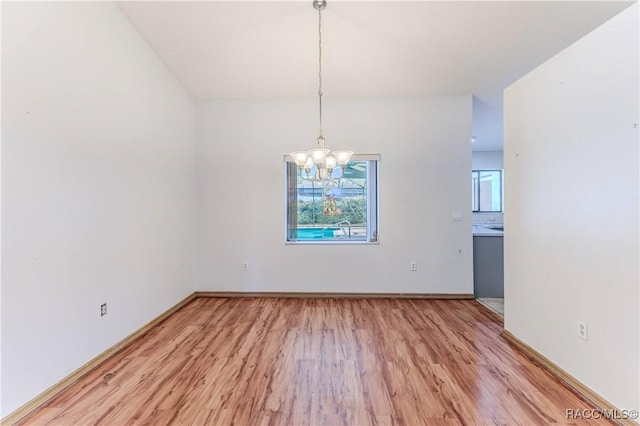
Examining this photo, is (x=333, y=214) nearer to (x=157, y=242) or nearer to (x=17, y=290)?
(x=157, y=242)

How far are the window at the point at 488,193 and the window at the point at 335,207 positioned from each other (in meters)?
3.69

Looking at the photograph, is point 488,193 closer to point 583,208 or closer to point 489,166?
point 489,166

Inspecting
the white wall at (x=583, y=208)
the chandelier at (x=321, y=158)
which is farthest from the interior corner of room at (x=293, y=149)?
the chandelier at (x=321, y=158)

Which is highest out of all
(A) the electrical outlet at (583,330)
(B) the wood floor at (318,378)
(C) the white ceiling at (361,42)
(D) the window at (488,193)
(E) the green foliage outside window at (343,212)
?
(C) the white ceiling at (361,42)

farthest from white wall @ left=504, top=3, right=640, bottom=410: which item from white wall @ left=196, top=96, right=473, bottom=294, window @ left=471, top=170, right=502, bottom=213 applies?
window @ left=471, top=170, right=502, bottom=213

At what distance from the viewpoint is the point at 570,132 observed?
1934mm

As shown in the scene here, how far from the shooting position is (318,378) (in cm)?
198

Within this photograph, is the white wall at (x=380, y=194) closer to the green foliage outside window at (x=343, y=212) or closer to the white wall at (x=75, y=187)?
the green foliage outside window at (x=343, y=212)

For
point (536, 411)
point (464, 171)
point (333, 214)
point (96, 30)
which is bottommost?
point (536, 411)

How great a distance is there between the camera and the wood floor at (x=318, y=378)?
163 centimetres

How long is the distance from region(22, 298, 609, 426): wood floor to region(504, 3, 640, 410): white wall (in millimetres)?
327

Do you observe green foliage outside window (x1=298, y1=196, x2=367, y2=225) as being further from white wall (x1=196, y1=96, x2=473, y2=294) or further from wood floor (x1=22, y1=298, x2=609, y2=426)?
wood floor (x1=22, y1=298, x2=609, y2=426)

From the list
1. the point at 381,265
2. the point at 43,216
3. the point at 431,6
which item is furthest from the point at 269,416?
the point at 431,6

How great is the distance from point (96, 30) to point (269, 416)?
3.11 m
